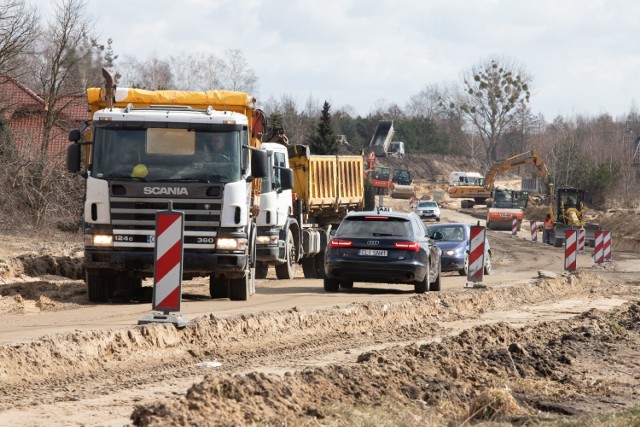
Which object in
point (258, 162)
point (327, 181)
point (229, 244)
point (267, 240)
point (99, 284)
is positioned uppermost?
point (258, 162)

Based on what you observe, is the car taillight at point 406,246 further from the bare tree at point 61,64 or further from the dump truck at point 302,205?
the bare tree at point 61,64

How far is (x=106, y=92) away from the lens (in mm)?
18609

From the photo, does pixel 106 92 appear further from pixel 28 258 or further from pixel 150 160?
pixel 28 258

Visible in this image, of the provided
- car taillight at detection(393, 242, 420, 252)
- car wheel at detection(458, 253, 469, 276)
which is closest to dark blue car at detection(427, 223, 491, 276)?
car wheel at detection(458, 253, 469, 276)

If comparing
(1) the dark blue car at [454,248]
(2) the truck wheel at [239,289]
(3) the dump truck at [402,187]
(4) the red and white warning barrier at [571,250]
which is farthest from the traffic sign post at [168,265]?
(3) the dump truck at [402,187]

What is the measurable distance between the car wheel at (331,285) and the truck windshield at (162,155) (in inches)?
207

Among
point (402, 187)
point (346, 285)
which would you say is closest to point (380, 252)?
point (346, 285)

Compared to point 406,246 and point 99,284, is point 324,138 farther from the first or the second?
point 99,284

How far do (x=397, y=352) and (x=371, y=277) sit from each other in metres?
9.36

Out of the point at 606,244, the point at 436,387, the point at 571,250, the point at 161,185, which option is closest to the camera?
the point at 436,387

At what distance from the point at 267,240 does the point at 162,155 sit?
5630 mm

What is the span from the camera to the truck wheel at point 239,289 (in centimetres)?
1833

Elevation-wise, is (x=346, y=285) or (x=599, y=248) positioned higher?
(x=346, y=285)

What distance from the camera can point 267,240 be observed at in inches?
870
